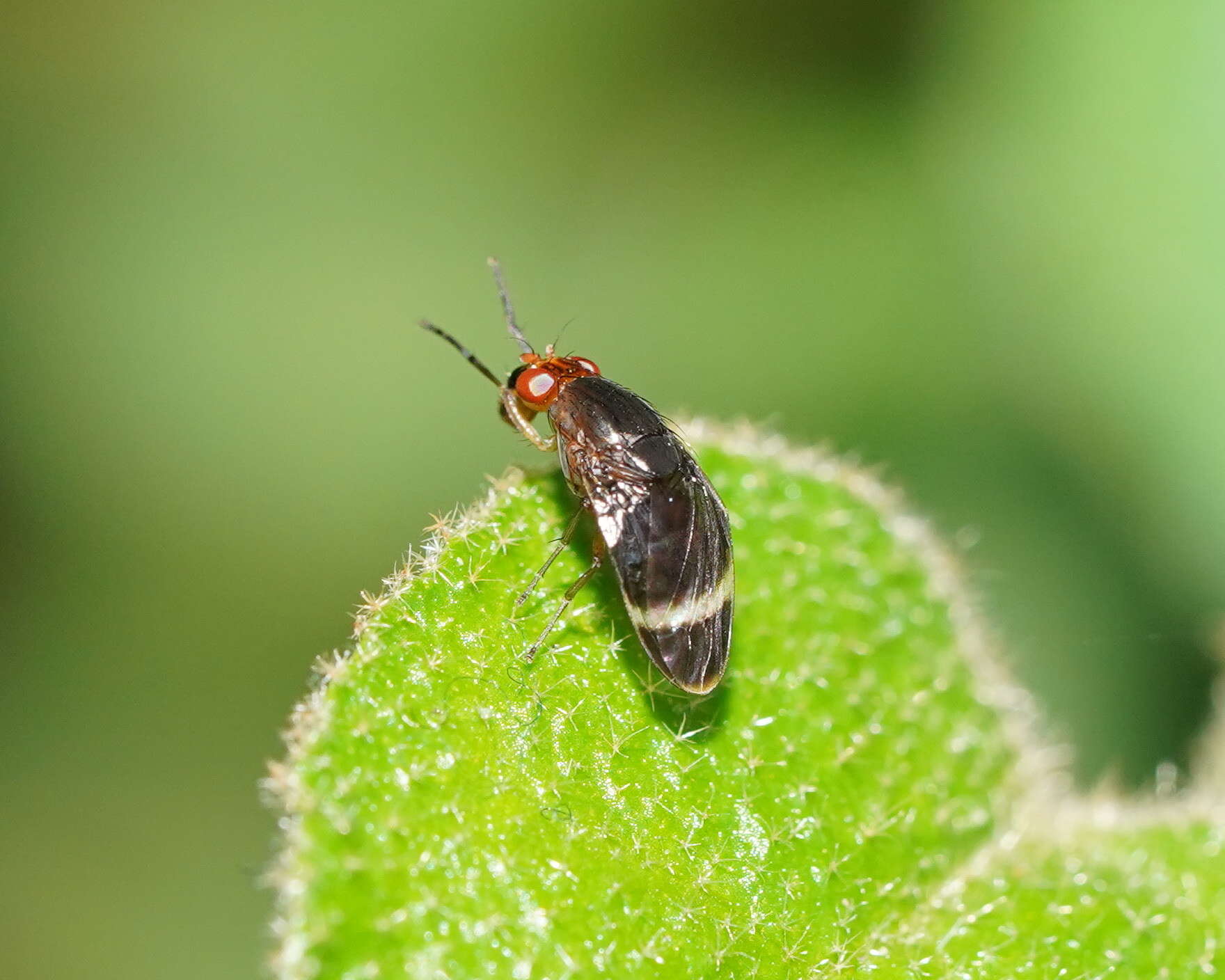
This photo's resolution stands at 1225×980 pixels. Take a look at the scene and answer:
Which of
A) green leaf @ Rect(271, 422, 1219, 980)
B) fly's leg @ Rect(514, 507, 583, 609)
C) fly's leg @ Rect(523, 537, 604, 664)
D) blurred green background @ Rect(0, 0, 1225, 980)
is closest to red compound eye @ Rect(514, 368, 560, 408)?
green leaf @ Rect(271, 422, 1219, 980)

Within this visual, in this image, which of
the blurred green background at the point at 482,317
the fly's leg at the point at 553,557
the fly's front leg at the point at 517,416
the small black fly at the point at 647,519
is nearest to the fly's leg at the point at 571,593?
the small black fly at the point at 647,519

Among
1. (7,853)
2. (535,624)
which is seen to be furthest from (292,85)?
(535,624)

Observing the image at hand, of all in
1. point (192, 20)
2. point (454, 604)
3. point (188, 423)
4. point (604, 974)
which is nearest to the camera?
point (604, 974)

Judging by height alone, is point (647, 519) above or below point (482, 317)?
below

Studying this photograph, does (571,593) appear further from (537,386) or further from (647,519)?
(537,386)

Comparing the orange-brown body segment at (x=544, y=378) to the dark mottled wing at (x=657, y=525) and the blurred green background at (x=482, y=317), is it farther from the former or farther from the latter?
the blurred green background at (x=482, y=317)

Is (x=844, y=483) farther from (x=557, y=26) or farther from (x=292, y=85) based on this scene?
(x=292, y=85)

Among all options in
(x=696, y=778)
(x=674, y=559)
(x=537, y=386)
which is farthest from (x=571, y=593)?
(x=537, y=386)
